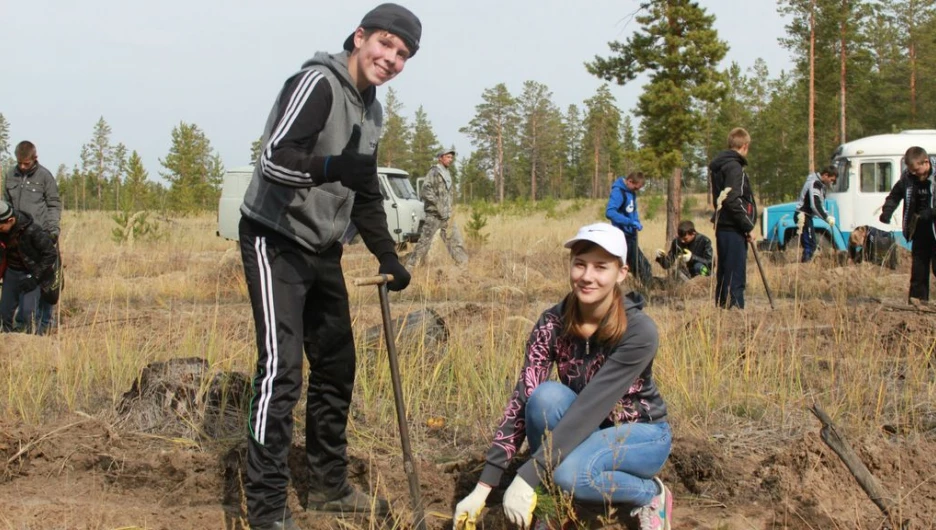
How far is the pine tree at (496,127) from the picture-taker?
7244 cm

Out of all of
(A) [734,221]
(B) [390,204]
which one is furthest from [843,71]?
(A) [734,221]

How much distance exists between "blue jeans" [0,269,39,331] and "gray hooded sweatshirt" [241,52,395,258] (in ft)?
16.2

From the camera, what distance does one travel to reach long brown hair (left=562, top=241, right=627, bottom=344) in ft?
9.78

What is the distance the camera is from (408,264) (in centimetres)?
1281

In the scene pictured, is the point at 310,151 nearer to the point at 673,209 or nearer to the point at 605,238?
the point at 605,238

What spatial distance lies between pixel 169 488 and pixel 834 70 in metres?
35.5

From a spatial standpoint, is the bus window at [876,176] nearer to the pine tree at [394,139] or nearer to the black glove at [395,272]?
the black glove at [395,272]

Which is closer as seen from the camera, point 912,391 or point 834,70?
point 912,391

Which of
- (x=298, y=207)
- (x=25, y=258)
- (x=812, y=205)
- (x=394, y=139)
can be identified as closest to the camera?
(x=298, y=207)

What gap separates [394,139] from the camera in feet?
217

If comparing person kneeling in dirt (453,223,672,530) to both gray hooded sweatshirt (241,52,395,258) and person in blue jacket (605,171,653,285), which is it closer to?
gray hooded sweatshirt (241,52,395,258)

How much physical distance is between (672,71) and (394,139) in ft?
159

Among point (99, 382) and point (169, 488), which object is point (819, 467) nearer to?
point (169, 488)

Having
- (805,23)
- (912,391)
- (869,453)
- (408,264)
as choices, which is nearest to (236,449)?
(869,453)
